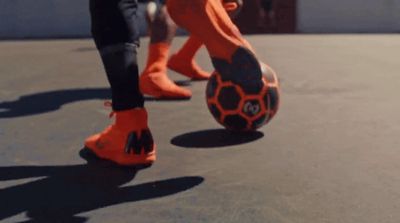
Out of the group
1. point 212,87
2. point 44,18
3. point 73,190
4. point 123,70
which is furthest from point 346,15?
point 73,190

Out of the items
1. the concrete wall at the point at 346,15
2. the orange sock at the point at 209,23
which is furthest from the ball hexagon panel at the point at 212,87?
the concrete wall at the point at 346,15

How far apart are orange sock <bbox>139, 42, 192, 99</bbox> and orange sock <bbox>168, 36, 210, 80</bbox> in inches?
24.1

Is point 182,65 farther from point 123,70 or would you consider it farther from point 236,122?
point 123,70

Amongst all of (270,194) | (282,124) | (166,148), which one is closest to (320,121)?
(282,124)

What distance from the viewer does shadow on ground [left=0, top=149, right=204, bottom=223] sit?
2186 millimetres

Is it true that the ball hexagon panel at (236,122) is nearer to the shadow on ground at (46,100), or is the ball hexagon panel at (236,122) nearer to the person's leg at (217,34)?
the person's leg at (217,34)

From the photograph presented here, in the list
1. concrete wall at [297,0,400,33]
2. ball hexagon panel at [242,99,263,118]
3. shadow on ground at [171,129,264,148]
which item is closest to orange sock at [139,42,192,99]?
shadow on ground at [171,129,264,148]

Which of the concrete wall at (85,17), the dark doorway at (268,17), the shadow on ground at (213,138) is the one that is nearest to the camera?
the shadow on ground at (213,138)

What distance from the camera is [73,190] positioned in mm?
2404

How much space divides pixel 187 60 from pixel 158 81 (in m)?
0.86

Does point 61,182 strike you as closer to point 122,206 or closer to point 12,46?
point 122,206

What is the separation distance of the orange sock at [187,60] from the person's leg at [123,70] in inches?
95.4

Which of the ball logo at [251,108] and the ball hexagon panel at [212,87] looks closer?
the ball logo at [251,108]

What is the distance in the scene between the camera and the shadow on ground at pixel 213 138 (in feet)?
10.2
